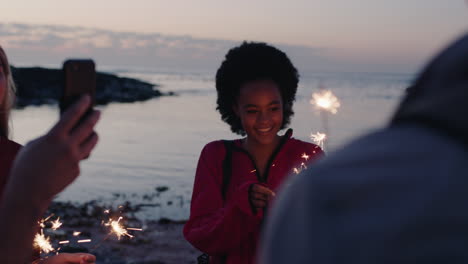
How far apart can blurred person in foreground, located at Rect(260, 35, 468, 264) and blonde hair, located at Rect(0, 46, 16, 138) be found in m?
2.90

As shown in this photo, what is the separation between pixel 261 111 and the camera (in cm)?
398

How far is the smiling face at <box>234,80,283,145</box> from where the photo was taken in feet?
13.0

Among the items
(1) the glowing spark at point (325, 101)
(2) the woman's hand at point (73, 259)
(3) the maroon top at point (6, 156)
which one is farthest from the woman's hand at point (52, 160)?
(1) the glowing spark at point (325, 101)

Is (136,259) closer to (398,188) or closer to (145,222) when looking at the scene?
(145,222)

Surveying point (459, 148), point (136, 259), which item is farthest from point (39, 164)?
point (136, 259)

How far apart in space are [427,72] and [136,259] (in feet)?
29.0

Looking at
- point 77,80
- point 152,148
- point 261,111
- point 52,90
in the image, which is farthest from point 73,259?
point 52,90

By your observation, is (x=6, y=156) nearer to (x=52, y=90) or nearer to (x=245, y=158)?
(x=245, y=158)

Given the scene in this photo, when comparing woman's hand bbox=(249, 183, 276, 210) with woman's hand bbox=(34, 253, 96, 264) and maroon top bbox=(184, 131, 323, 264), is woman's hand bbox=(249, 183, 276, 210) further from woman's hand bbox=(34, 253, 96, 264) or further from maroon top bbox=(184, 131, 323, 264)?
woman's hand bbox=(34, 253, 96, 264)

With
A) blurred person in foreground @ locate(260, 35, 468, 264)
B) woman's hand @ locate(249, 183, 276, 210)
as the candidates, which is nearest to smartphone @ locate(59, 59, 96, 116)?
blurred person in foreground @ locate(260, 35, 468, 264)

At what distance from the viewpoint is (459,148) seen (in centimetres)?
55

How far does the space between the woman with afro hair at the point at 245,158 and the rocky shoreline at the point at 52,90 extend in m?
39.2

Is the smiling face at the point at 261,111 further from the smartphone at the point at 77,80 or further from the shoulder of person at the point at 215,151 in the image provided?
the smartphone at the point at 77,80

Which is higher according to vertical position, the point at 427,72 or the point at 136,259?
the point at 427,72
